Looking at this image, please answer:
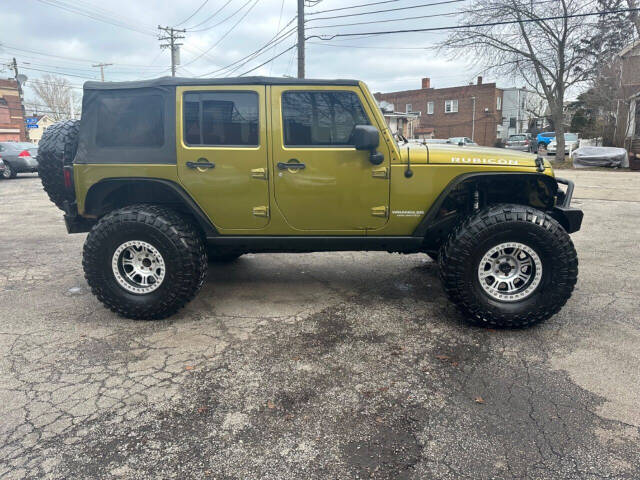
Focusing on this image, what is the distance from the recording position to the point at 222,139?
3922mm

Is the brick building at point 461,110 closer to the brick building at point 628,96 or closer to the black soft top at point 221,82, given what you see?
the brick building at point 628,96

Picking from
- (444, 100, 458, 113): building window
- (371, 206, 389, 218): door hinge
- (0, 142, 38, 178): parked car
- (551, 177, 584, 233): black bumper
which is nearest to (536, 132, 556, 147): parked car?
(444, 100, 458, 113): building window

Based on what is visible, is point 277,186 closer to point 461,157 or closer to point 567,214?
point 461,157

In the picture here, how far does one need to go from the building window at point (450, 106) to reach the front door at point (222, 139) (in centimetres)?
5381

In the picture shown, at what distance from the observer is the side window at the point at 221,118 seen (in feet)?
12.8

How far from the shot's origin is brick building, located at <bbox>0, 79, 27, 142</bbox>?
148 feet

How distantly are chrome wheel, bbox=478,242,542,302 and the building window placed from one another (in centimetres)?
5363

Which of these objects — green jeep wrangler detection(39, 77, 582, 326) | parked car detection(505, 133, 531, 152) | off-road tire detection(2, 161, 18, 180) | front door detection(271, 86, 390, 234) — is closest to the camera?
green jeep wrangler detection(39, 77, 582, 326)

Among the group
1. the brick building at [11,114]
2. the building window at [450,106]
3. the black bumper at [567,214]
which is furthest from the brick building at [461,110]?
the black bumper at [567,214]

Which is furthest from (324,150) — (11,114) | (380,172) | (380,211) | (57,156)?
(11,114)

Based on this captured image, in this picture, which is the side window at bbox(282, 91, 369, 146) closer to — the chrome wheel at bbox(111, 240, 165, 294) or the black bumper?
the chrome wheel at bbox(111, 240, 165, 294)

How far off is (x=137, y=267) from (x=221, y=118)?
150 cm

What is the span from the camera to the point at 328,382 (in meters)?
3.02

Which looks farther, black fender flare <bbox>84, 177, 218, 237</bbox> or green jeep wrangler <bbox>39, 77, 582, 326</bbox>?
black fender flare <bbox>84, 177, 218, 237</bbox>
